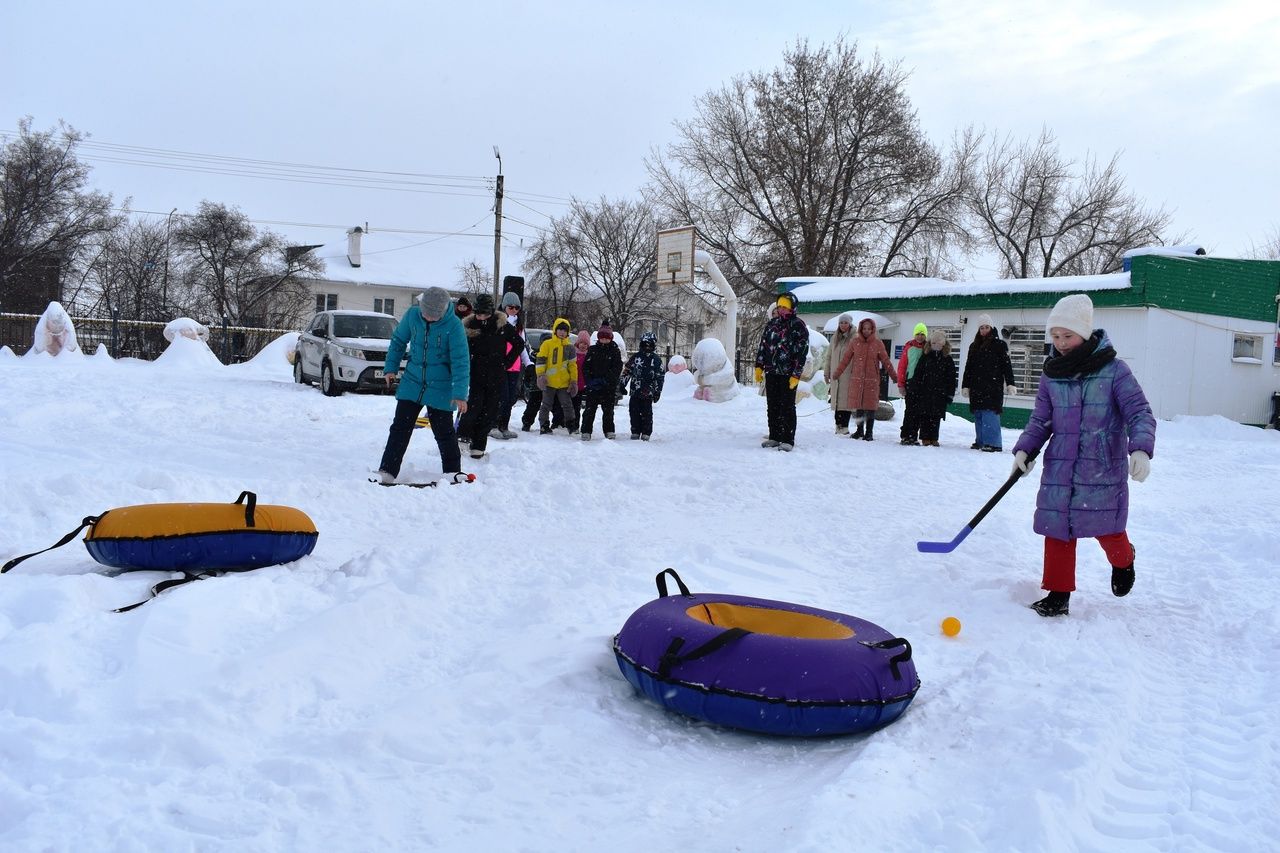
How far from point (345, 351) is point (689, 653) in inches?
588

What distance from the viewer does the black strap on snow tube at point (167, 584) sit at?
4.45m

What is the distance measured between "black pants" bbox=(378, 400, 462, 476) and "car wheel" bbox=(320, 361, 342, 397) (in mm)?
9505

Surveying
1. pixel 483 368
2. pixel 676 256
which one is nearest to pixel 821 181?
pixel 676 256

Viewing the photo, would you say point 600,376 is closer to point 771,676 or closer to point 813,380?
point 771,676

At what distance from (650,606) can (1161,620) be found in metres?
2.87

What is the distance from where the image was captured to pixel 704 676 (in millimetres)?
3705

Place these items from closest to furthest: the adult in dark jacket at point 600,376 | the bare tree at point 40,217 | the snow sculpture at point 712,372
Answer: the adult in dark jacket at point 600,376
the snow sculpture at point 712,372
the bare tree at point 40,217

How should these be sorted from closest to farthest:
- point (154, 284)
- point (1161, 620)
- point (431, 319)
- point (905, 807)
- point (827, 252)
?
point (905, 807) → point (1161, 620) → point (431, 319) → point (827, 252) → point (154, 284)

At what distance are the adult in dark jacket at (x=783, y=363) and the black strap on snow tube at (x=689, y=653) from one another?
25.0ft

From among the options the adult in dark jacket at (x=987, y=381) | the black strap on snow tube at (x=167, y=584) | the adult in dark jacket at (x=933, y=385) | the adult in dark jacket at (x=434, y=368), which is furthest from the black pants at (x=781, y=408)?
the black strap on snow tube at (x=167, y=584)

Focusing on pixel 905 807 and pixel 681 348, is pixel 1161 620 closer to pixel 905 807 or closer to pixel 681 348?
pixel 905 807

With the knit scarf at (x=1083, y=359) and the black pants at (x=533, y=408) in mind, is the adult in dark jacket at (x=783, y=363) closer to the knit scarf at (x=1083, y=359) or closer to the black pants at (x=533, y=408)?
the black pants at (x=533, y=408)

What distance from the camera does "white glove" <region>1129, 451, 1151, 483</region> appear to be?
4742 millimetres

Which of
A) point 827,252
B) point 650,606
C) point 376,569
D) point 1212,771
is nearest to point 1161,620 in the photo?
point 1212,771
